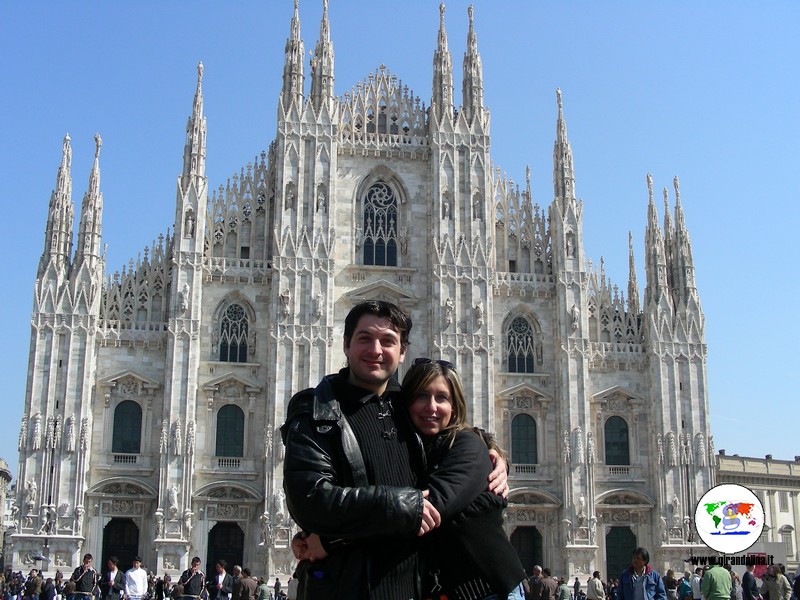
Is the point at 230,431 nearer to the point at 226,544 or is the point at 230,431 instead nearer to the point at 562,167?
the point at 226,544

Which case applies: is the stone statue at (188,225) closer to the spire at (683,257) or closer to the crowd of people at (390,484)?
the spire at (683,257)

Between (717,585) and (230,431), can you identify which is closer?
(717,585)

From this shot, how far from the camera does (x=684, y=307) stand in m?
41.3

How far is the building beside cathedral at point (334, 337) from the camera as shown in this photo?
36.7 m

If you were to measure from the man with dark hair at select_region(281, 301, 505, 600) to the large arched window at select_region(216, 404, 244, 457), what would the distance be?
110 feet

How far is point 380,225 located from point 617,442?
514 inches

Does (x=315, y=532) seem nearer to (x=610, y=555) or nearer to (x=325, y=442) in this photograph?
(x=325, y=442)

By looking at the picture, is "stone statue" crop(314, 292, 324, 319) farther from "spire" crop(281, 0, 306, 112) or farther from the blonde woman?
the blonde woman

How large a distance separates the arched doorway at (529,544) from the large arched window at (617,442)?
4.19 meters

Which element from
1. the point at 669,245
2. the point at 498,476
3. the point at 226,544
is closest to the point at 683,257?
the point at 669,245

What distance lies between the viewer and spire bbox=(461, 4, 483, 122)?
41919 millimetres

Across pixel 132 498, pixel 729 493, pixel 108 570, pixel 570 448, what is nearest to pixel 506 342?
pixel 570 448

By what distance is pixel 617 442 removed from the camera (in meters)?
40.6

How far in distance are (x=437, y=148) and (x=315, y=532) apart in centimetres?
3729
